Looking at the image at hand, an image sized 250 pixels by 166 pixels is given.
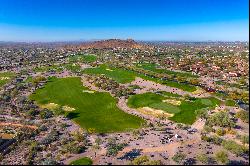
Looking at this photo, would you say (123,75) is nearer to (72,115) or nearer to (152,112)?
(152,112)

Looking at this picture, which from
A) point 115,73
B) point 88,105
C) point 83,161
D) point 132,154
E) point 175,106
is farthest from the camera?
point 115,73

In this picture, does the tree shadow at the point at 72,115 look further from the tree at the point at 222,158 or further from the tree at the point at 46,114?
the tree at the point at 222,158

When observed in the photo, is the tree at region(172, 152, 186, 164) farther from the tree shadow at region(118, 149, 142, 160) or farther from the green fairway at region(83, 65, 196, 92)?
the green fairway at region(83, 65, 196, 92)

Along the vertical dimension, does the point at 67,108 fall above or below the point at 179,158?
above

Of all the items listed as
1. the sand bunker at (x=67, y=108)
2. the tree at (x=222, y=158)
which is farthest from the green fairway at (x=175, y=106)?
the tree at (x=222, y=158)

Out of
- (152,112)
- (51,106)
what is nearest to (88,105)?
(51,106)

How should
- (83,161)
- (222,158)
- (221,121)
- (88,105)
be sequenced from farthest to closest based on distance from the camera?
1. (88,105)
2. (221,121)
3. (83,161)
4. (222,158)
